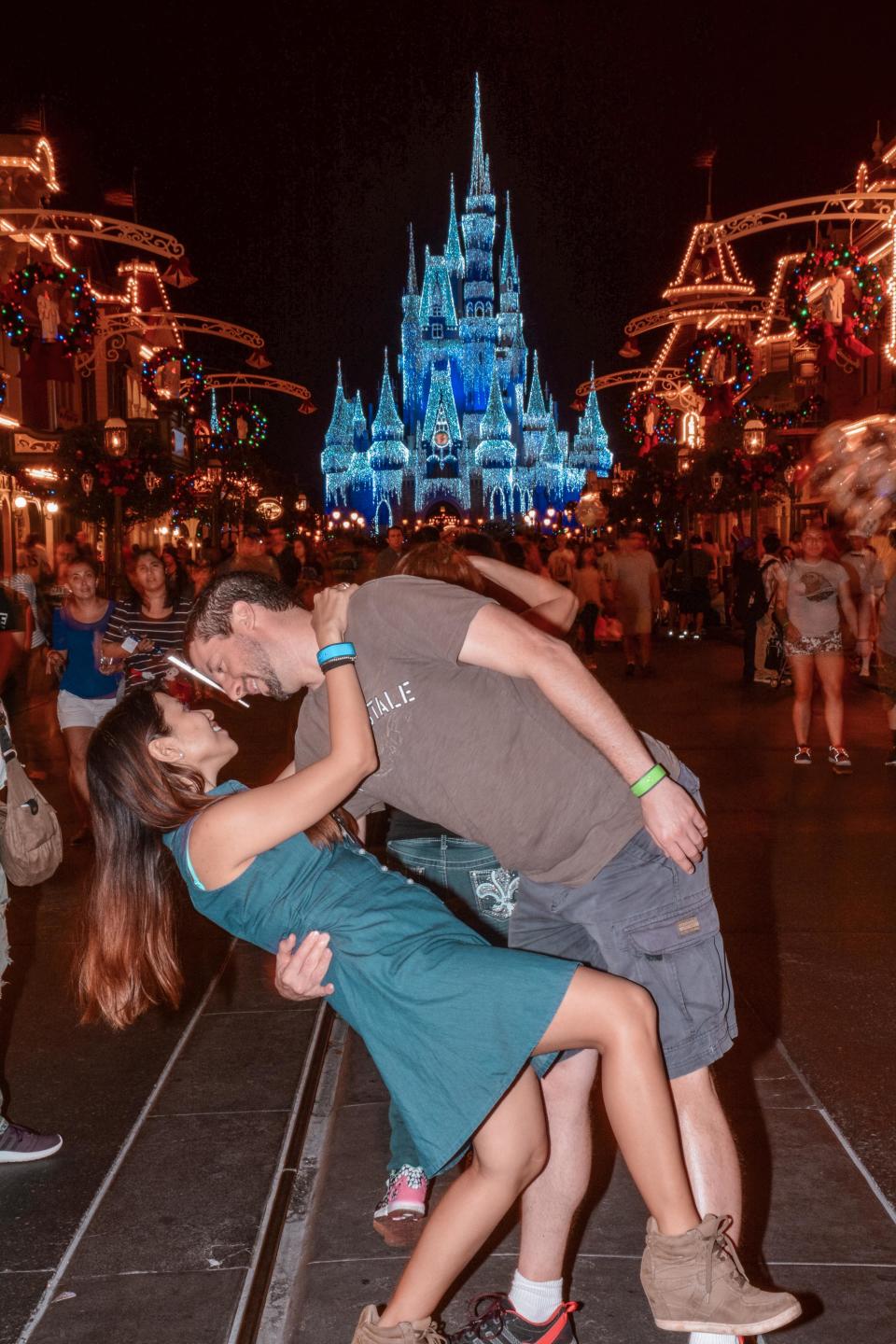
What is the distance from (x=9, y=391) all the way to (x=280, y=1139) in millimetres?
29178

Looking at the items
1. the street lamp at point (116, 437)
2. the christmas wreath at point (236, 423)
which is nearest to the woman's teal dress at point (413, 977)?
the street lamp at point (116, 437)

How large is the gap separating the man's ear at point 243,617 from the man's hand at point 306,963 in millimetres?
675

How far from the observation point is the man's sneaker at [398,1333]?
7.76 feet

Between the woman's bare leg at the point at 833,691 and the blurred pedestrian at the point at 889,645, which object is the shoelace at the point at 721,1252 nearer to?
the blurred pedestrian at the point at 889,645

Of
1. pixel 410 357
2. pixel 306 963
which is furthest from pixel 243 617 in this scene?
pixel 410 357

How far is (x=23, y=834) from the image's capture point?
3842 millimetres

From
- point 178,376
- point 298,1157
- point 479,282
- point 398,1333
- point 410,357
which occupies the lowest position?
point 298,1157

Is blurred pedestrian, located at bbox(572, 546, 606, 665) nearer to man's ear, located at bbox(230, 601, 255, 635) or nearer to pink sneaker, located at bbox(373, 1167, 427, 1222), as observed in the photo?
pink sneaker, located at bbox(373, 1167, 427, 1222)

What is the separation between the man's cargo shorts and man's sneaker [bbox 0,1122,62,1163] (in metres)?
2.07

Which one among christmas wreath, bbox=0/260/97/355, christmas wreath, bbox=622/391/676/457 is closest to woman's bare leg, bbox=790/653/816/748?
christmas wreath, bbox=0/260/97/355

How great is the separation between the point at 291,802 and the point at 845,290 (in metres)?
12.8

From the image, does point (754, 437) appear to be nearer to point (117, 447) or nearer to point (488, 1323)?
point (117, 447)

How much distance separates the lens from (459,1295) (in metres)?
3.01

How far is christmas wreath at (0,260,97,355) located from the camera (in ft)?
44.3
